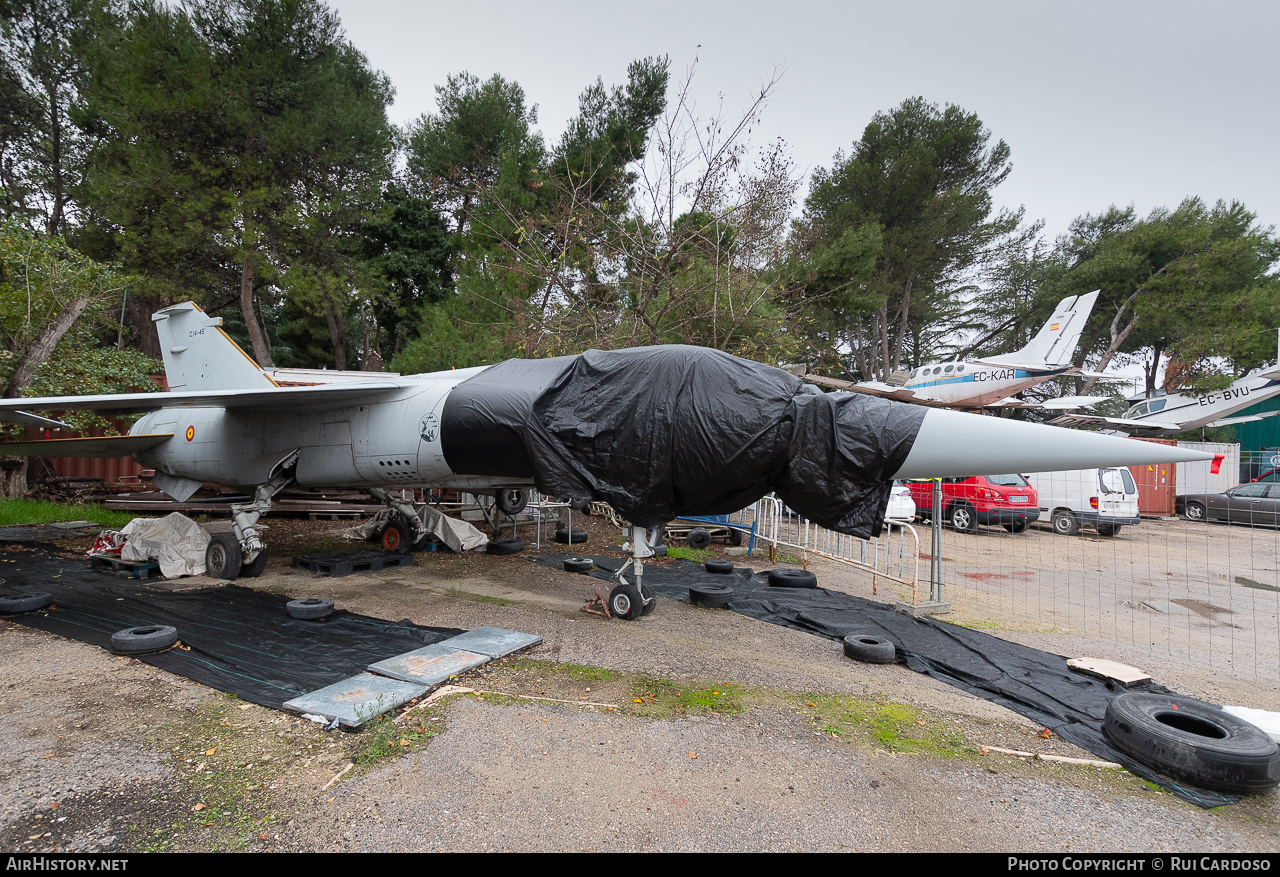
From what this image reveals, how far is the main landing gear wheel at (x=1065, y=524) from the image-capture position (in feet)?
49.2

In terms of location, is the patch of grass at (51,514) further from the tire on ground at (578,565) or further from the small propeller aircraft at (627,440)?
the tire on ground at (578,565)

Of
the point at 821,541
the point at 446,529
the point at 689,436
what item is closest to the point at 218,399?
the point at 446,529

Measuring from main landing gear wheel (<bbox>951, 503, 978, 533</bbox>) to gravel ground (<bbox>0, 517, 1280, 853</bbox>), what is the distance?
10183mm

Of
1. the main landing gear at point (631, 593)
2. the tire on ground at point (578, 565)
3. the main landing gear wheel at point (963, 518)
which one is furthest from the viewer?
the main landing gear wheel at point (963, 518)

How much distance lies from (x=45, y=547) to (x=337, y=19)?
1741 cm

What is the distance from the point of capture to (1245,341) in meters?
25.2

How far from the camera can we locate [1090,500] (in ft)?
47.4

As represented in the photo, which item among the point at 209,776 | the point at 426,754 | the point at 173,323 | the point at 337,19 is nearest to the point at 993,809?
the point at 426,754

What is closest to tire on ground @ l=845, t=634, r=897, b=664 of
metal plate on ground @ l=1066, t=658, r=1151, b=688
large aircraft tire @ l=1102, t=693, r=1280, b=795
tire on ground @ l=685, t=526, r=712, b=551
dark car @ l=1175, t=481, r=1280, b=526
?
metal plate on ground @ l=1066, t=658, r=1151, b=688

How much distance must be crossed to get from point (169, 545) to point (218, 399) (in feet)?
9.31

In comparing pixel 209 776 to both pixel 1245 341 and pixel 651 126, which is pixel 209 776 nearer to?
pixel 651 126

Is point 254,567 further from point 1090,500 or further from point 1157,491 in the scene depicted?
point 1157,491

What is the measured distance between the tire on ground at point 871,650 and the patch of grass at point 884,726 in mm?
839

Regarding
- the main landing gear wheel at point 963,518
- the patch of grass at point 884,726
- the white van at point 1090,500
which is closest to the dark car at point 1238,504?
the white van at point 1090,500
